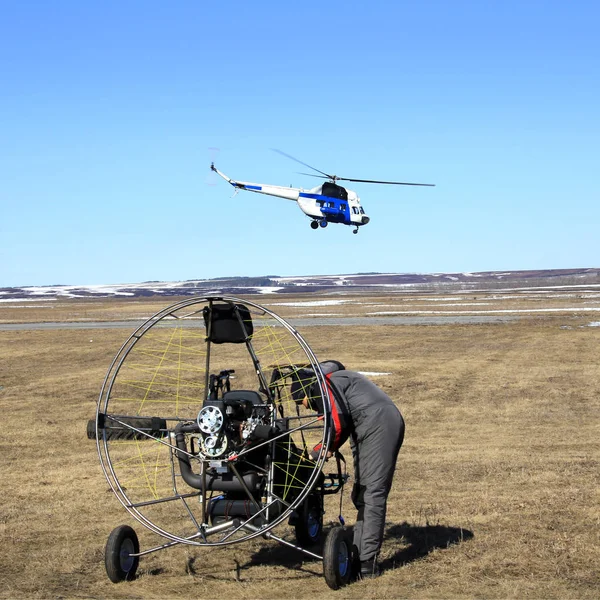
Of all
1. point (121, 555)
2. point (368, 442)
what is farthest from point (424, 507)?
point (121, 555)

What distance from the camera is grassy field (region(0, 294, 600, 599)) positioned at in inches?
330

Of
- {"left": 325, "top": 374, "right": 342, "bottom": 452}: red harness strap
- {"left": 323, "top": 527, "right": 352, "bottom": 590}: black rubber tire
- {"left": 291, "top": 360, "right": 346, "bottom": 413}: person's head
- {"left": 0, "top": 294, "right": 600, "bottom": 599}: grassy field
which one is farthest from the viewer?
→ {"left": 291, "top": 360, "right": 346, "bottom": 413}: person's head

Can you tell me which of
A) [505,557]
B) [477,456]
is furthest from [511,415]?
[505,557]

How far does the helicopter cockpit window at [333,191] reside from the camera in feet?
182

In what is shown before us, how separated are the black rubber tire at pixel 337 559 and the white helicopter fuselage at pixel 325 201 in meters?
46.3

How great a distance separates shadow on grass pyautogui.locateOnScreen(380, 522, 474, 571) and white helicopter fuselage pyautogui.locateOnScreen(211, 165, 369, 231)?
44623 millimetres

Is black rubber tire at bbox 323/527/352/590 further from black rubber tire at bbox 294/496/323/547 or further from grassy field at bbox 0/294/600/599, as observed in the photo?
black rubber tire at bbox 294/496/323/547

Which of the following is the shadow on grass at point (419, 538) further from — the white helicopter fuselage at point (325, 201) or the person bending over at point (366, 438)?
the white helicopter fuselage at point (325, 201)

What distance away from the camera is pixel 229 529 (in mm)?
8891

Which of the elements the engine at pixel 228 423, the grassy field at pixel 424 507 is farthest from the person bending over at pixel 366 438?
the engine at pixel 228 423

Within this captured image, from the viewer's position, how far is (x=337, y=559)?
820 cm

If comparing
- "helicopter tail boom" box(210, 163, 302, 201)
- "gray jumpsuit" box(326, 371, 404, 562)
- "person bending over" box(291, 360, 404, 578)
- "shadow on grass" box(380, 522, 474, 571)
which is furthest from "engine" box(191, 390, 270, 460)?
"helicopter tail boom" box(210, 163, 302, 201)

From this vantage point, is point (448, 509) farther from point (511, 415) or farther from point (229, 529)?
point (511, 415)

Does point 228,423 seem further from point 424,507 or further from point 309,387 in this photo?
point 424,507
